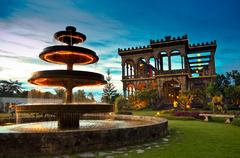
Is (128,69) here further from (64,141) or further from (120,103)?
(64,141)

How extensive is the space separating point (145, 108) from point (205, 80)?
1395 cm

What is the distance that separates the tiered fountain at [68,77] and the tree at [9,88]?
167ft

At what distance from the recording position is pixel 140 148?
6012mm

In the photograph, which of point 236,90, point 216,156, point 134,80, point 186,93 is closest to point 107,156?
point 216,156

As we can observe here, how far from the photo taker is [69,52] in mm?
8250

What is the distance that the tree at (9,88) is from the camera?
53188 millimetres

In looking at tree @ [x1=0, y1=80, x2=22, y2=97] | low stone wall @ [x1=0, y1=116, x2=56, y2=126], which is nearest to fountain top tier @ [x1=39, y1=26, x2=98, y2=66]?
low stone wall @ [x1=0, y1=116, x2=56, y2=126]

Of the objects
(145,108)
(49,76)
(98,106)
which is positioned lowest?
(145,108)

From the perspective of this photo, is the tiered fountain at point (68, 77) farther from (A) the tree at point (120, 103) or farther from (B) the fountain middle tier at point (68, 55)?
(A) the tree at point (120, 103)

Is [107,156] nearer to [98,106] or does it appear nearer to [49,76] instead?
[98,106]

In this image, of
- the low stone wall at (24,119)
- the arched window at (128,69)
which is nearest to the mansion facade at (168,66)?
the arched window at (128,69)

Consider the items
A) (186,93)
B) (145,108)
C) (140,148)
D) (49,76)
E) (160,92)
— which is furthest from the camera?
(160,92)

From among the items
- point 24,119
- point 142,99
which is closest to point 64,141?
point 24,119

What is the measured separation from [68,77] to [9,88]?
182ft
